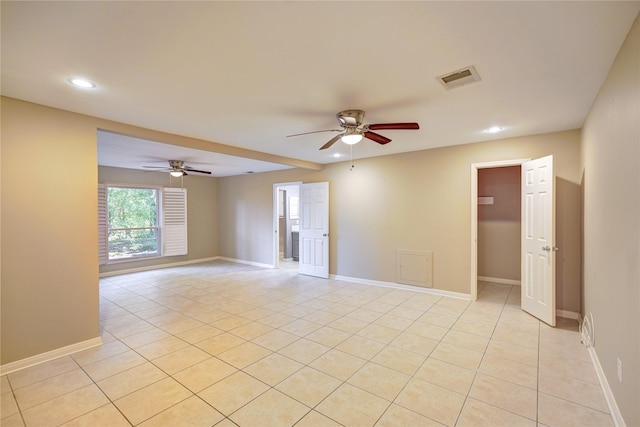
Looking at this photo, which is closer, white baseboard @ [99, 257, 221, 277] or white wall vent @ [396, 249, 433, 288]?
white wall vent @ [396, 249, 433, 288]

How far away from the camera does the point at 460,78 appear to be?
7.74 ft

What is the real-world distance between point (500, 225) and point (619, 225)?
4249mm

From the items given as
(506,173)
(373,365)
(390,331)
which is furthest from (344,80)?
(506,173)

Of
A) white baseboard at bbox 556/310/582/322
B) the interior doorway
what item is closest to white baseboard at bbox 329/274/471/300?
white baseboard at bbox 556/310/582/322

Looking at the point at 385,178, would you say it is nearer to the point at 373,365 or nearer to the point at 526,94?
the point at 526,94

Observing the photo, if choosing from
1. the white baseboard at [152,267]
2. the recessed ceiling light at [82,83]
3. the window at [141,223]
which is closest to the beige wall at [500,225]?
the recessed ceiling light at [82,83]

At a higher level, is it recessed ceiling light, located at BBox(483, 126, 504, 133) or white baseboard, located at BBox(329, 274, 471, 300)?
recessed ceiling light, located at BBox(483, 126, 504, 133)

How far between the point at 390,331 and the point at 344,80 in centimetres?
282

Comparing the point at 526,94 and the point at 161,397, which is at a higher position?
the point at 526,94

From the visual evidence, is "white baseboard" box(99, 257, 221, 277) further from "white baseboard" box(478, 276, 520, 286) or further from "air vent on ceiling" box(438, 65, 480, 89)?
"air vent on ceiling" box(438, 65, 480, 89)

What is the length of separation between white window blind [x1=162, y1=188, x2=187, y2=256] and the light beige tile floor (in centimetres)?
322

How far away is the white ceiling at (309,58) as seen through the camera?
1.58 m

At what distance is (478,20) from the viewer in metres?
1.64

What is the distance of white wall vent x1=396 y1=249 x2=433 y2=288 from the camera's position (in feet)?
16.3
